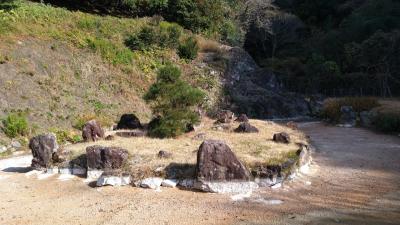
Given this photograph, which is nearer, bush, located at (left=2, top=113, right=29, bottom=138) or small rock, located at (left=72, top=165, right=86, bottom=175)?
small rock, located at (left=72, top=165, right=86, bottom=175)

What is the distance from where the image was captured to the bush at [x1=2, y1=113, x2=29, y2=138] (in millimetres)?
15633

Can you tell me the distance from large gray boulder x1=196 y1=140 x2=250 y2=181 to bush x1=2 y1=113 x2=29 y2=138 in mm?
8546

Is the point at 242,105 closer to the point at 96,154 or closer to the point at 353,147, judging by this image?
the point at 353,147

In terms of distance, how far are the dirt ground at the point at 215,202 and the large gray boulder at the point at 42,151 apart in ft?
1.41

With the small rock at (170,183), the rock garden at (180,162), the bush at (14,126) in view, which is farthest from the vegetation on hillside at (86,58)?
the small rock at (170,183)

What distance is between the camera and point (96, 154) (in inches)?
443

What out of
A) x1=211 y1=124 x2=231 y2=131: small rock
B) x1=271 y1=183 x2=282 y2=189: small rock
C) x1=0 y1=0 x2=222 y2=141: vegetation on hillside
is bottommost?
x1=271 y1=183 x2=282 y2=189: small rock

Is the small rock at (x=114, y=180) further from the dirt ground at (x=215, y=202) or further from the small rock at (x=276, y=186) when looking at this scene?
the small rock at (x=276, y=186)

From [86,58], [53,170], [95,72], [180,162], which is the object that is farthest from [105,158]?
[86,58]

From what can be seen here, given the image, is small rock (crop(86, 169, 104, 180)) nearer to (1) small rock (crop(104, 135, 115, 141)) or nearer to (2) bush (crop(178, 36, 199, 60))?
(1) small rock (crop(104, 135, 115, 141))

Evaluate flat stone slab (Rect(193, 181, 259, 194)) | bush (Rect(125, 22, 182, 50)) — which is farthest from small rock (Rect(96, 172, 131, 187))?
bush (Rect(125, 22, 182, 50))

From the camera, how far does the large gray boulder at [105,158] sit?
1109 centimetres

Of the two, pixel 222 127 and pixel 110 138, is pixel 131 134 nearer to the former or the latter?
pixel 110 138

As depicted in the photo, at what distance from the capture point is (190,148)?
1288 centimetres
